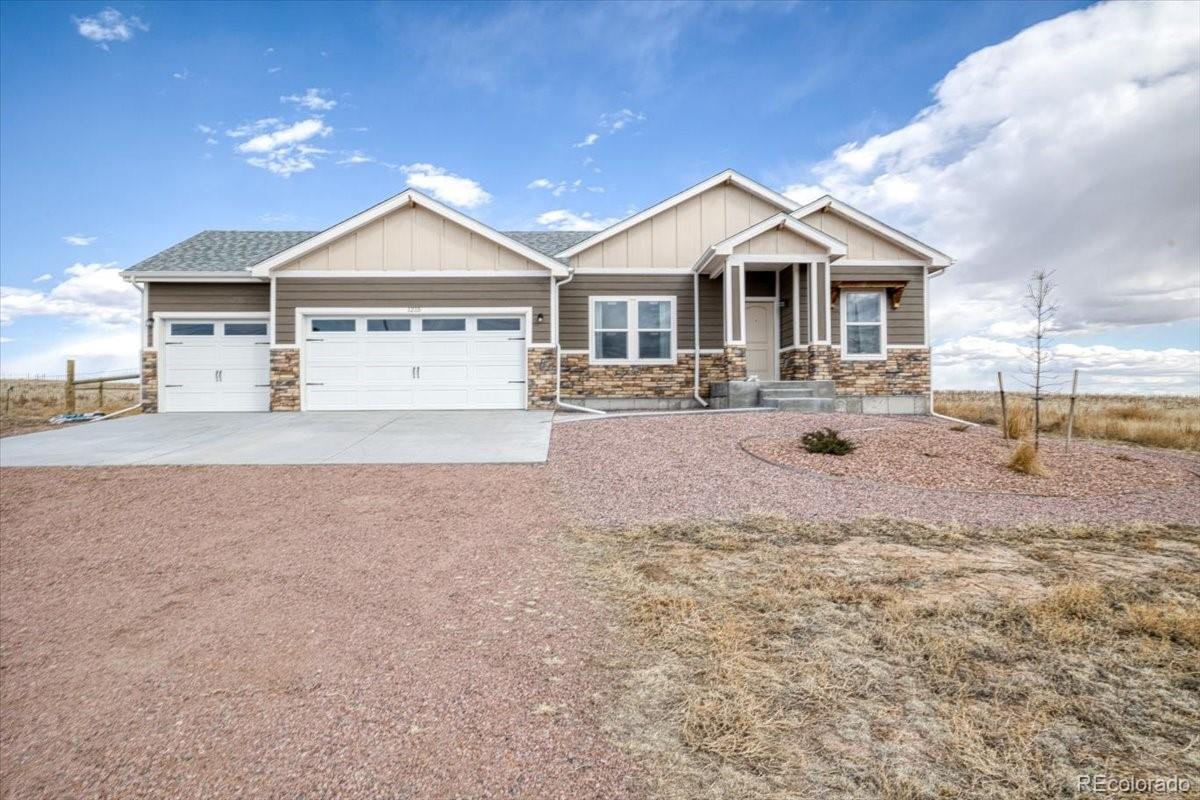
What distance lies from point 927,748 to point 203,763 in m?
2.80

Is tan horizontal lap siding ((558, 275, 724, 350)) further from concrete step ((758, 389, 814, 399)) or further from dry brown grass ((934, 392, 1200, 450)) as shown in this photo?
dry brown grass ((934, 392, 1200, 450))

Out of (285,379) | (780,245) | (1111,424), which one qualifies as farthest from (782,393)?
(285,379)

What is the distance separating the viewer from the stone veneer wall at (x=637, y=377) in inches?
588

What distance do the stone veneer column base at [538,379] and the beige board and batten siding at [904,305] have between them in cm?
718

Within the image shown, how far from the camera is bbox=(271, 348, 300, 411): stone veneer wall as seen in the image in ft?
45.0

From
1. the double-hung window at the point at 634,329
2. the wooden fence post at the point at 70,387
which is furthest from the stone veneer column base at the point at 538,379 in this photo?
the wooden fence post at the point at 70,387

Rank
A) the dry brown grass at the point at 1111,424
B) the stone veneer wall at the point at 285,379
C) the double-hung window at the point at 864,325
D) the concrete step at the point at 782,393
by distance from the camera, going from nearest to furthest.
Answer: the dry brown grass at the point at 1111,424
the concrete step at the point at 782,393
the stone veneer wall at the point at 285,379
the double-hung window at the point at 864,325

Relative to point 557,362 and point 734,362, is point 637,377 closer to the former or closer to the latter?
point 557,362

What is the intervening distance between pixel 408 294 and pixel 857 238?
35.8 ft

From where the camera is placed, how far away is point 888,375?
15281mm

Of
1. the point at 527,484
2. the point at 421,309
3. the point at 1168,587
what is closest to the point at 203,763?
the point at 527,484

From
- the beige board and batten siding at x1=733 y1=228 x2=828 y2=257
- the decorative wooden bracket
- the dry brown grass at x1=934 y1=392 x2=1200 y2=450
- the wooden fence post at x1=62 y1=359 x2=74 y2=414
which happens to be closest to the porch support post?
the beige board and batten siding at x1=733 y1=228 x2=828 y2=257

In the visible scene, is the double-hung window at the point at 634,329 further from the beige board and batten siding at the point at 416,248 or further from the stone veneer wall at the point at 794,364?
the stone veneer wall at the point at 794,364

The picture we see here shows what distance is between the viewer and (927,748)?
2395mm
